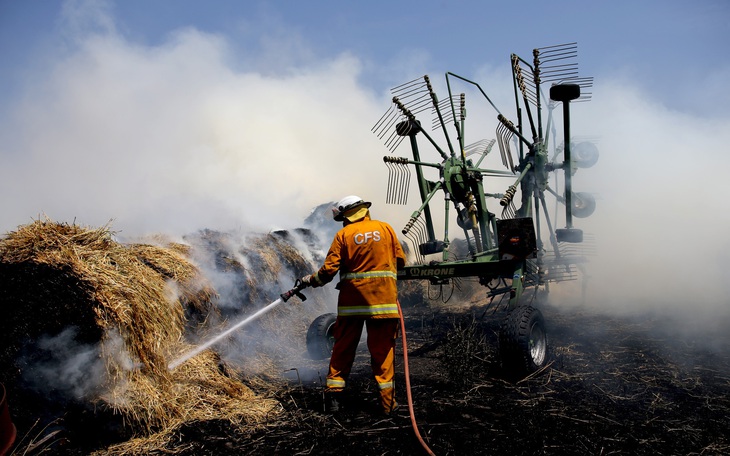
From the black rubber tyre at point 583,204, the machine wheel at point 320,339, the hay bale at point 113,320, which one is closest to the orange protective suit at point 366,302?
the hay bale at point 113,320

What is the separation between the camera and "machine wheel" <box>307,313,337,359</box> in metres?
6.95

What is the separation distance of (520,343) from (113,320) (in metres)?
4.32

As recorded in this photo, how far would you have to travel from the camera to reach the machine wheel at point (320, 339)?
6953 millimetres

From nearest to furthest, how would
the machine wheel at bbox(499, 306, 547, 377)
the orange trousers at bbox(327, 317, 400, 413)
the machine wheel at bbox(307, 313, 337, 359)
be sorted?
the orange trousers at bbox(327, 317, 400, 413) → the machine wheel at bbox(499, 306, 547, 377) → the machine wheel at bbox(307, 313, 337, 359)

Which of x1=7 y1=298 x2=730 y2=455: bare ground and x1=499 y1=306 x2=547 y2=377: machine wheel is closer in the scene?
x1=7 y1=298 x2=730 y2=455: bare ground

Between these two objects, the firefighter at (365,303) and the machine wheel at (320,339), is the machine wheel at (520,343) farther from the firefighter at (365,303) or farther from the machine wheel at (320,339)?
the machine wheel at (320,339)

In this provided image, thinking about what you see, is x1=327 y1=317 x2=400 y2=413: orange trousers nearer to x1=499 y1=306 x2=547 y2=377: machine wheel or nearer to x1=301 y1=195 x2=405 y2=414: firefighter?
x1=301 y1=195 x2=405 y2=414: firefighter

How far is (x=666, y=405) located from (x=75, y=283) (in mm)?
5613

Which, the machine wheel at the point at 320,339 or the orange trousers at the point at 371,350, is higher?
the orange trousers at the point at 371,350

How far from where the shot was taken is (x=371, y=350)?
461cm

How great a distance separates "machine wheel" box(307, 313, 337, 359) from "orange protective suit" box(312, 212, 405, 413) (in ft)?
7.60

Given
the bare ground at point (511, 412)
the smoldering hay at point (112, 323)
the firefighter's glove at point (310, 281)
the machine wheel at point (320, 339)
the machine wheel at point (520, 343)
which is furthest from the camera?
the machine wheel at point (320, 339)

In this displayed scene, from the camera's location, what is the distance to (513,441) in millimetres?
3682

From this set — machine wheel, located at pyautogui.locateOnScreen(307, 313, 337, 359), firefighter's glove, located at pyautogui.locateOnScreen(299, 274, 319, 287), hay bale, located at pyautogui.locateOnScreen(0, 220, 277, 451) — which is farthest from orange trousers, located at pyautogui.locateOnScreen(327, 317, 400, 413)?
machine wheel, located at pyautogui.locateOnScreen(307, 313, 337, 359)
